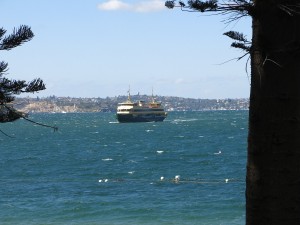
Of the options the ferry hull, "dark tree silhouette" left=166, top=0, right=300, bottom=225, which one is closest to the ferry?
the ferry hull

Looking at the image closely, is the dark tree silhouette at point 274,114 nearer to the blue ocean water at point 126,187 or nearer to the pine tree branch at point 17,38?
the pine tree branch at point 17,38

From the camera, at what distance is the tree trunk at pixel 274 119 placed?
128 inches

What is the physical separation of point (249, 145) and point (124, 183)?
33.4 m

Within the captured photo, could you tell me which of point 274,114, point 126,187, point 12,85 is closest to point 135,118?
point 126,187

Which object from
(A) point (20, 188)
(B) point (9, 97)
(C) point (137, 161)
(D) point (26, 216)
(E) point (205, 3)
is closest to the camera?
(E) point (205, 3)

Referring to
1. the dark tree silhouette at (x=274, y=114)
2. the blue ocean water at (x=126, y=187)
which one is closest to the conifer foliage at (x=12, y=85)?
the dark tree silhouette at (x=274, y=114)

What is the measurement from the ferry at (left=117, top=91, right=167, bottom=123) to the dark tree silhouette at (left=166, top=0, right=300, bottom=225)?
122035 millimetres

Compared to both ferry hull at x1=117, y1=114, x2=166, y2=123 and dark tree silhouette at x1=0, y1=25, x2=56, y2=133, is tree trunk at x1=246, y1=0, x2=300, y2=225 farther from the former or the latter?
ferry hull at x1=117, y1=114, x2=166, y2=123

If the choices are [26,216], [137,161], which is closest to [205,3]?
[26,216]

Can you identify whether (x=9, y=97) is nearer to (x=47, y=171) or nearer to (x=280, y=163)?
(x=280, y=163)

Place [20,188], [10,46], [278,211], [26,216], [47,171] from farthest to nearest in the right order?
[47,171] → [20,188] → [26,216] → [10,46] → [278,211]

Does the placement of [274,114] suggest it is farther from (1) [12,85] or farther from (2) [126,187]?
(2) [126,187]

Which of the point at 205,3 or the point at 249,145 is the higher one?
the point at 205,3

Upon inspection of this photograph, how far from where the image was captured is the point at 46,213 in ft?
88.7
